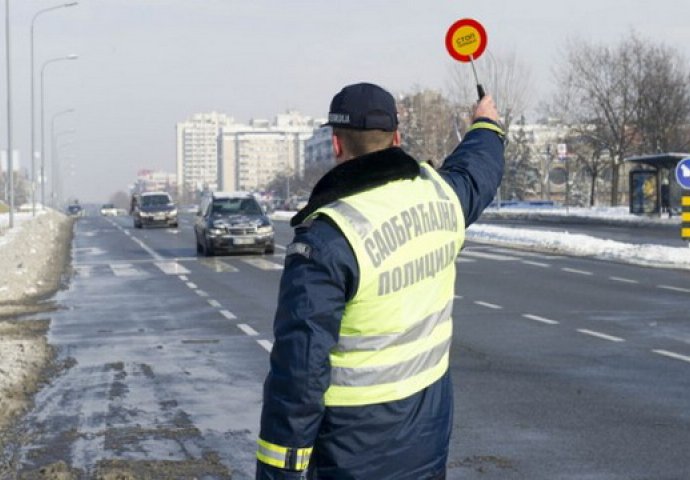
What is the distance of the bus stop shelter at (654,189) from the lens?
161 feet

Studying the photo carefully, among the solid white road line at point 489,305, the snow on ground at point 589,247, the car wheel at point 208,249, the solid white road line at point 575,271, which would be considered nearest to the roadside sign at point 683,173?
the snow on ground at point 589,247

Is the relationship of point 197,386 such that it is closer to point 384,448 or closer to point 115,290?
point 384,448

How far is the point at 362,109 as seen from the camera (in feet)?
11.5

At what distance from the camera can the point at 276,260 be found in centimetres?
3000

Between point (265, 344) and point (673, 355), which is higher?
point (673, 355)

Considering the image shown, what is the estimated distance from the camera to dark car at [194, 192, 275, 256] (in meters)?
31.5

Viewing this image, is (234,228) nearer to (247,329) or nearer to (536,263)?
(536,263)

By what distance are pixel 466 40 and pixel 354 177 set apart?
152cm

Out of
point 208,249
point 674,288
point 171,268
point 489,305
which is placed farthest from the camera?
point 208,249

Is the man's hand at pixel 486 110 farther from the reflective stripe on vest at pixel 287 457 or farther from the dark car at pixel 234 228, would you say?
the dark car at pixel 234 228

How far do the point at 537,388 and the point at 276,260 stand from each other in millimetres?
20099

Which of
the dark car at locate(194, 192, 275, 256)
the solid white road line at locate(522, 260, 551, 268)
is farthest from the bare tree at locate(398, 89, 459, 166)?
the solid white road line at locate(522, 260, 551, 268)

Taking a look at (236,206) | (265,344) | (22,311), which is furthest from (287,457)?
(236,206)

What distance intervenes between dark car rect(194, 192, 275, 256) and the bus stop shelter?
20543 mm
